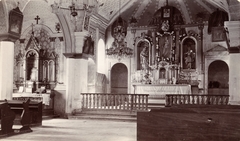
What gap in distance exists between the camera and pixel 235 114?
3959 millimetres

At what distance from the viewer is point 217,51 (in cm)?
1562

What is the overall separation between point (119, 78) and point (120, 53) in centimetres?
207

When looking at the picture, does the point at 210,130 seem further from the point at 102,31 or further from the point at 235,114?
the point at 102,31

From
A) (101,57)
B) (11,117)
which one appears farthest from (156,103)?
(11,117)

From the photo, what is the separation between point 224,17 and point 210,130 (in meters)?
12.9

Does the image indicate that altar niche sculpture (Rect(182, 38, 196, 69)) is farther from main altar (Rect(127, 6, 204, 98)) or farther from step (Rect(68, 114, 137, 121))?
step (Rect(68, 114, 137, 121))

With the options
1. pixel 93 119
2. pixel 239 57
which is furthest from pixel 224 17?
pixel 93 119

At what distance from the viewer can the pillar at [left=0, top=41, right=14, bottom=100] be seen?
10312 mm

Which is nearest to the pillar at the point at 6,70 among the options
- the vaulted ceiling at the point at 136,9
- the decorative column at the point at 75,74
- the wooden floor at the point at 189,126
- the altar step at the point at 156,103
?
the decorative column at the point at 75,74

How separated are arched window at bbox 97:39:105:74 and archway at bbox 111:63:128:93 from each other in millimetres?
872

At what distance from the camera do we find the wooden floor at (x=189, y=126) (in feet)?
13.1

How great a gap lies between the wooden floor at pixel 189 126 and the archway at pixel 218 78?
12.0 meters

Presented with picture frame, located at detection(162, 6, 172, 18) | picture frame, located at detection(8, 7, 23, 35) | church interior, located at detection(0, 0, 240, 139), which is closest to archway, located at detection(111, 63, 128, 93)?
church interior, located at detection(0, 0, 240, 139)

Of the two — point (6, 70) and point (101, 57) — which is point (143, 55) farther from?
point (6, 70)
